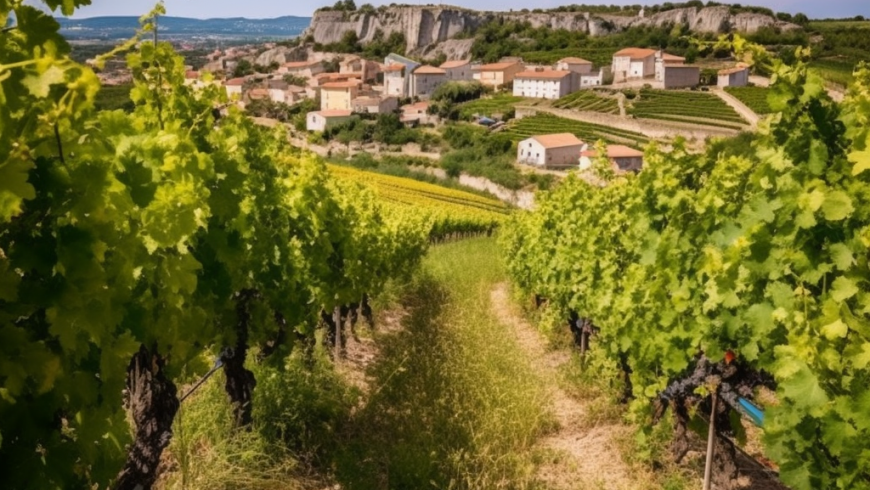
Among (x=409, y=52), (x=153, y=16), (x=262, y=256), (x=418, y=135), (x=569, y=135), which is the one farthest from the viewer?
(x=409, y=52)

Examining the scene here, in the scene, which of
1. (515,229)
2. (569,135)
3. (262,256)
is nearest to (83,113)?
(262,256)

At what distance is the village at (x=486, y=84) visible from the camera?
55.8m

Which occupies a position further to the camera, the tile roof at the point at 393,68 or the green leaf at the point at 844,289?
the tile roof at the point at 393,68

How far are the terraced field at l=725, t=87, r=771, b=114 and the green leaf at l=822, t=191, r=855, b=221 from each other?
6044cm

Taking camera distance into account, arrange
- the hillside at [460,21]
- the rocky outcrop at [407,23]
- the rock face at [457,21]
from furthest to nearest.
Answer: the rocky outcrop at [407,23]
the hillside at [460,21]
the rock face at [457,21]

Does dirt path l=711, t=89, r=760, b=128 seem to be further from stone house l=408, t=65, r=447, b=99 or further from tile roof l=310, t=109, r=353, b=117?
tile roof l=310, t=109, r=353, b=117

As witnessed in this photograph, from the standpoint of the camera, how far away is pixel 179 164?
348 centimetres

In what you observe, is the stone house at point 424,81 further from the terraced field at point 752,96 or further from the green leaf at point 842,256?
the green leaf at point 842,256

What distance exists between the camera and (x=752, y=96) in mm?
63375

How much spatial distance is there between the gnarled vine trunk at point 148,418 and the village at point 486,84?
4899cm

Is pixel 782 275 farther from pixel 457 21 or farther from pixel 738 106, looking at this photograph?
pixel 457 21

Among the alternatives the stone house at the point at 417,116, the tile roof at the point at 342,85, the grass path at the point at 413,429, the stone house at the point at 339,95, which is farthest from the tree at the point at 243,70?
the grass path at the point at 413,429

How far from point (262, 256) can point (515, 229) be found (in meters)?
11.3

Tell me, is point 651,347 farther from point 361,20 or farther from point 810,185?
point 361,20
